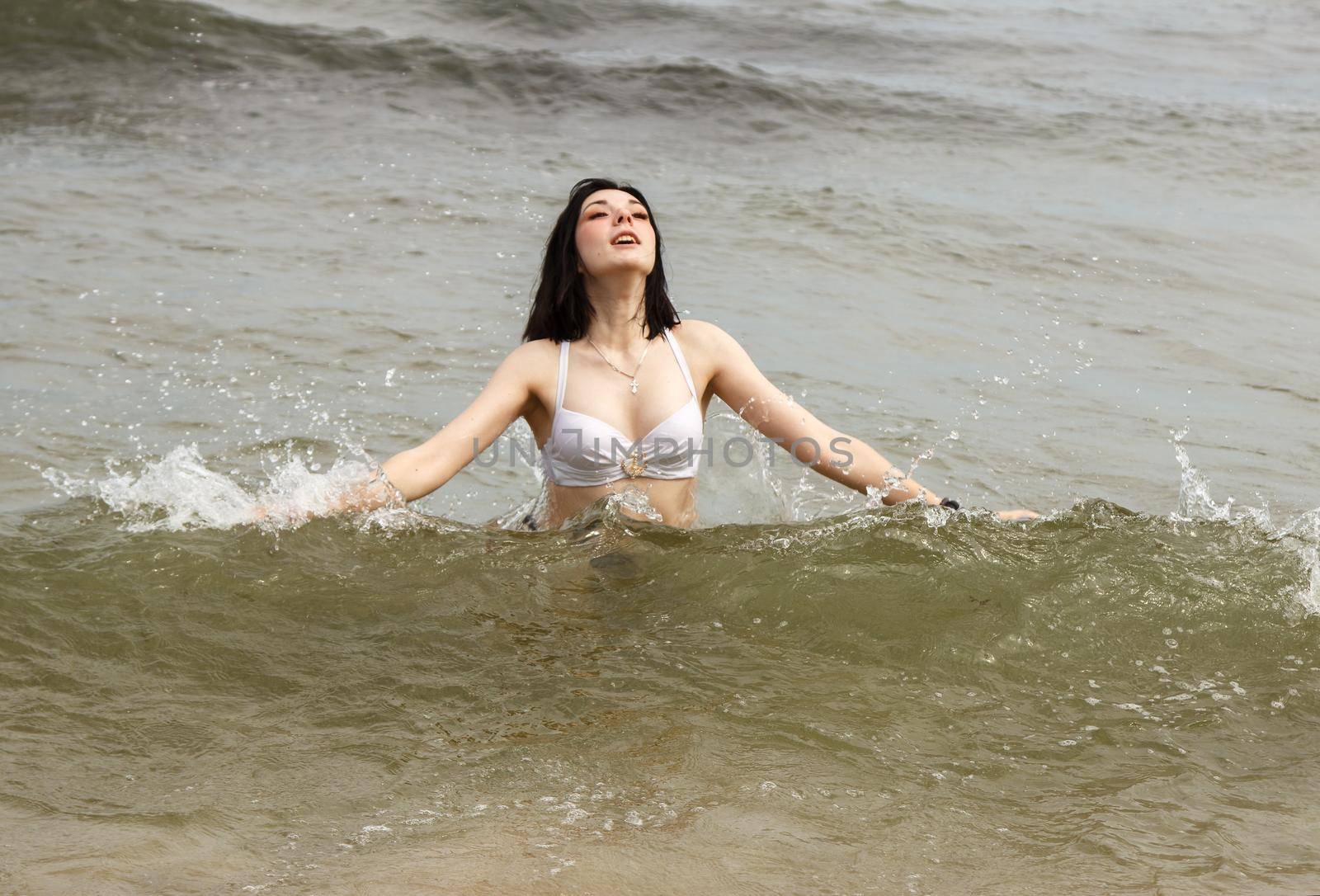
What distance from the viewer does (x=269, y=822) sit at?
11.7ft

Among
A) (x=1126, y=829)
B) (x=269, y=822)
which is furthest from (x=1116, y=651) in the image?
(x=269, y=822)

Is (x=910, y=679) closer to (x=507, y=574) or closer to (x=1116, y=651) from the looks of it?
(x=1116, y=651)

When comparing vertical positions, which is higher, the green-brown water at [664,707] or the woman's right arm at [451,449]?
the woman's right arm at [451,449]

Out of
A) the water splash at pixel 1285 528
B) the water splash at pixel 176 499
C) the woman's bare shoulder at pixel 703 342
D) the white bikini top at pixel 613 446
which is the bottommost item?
the water splash at pixel 176 499

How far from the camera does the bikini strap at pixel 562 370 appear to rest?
5250mm

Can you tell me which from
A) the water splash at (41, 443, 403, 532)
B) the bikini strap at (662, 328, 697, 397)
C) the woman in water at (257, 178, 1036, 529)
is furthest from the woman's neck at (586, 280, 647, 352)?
the water splash at (41, 443, 403, 532)

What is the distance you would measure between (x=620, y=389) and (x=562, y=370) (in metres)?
0.25

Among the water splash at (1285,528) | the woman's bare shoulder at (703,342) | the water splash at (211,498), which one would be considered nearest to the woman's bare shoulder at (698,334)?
the woman's bare shoulder at (703,342)

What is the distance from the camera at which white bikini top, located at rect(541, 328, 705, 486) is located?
524 cm

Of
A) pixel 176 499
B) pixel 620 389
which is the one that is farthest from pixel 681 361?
pixel 176 499

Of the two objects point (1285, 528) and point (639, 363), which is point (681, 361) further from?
point (1285, 528)

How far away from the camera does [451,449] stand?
16.6 ft

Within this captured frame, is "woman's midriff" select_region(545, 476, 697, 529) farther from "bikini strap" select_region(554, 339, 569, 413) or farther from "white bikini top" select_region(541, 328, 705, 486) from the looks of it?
"bikini strap" select_region(554, 339, 569, 413)

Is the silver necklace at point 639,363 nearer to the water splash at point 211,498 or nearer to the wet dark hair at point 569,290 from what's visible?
the wet dark hair at point 569,290
